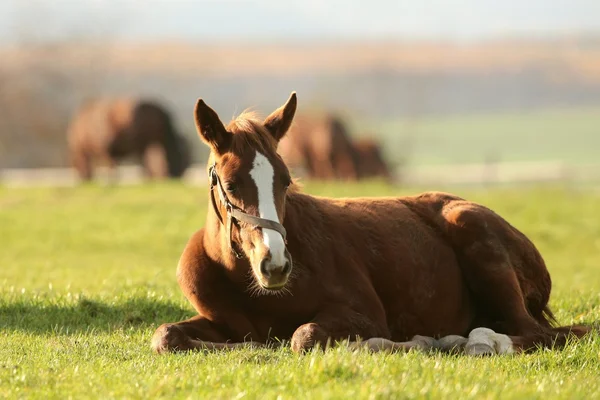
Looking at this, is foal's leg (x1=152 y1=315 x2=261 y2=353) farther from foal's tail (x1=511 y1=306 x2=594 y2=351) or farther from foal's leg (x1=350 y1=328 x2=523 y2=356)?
foal's tail (x1=511 y1=306 x2=594 y2=351)

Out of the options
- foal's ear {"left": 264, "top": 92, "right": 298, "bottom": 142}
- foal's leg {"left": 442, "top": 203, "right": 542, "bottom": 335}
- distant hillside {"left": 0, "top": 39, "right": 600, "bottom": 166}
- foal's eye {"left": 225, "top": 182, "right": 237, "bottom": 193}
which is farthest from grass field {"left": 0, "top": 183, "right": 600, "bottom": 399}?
distant hillside {"left": 0, "top": 39, "right": 600, "bottom": 166}

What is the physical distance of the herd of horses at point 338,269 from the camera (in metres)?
7.25

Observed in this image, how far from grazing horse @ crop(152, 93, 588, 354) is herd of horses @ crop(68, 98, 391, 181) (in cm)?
2491

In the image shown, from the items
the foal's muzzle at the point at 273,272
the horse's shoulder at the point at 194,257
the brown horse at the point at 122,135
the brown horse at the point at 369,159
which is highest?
the foal's muzzle at the point at 273,272

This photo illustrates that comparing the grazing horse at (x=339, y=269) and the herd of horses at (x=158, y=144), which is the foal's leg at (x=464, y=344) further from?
the herd of horses at (x=158, y=144)

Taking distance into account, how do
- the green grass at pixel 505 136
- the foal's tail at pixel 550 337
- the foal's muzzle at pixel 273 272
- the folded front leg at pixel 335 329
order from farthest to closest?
the green grass at pixel 505 136 < the foal's tail at pixel 550 337 < the folded front leg at pixel 335 329 < the foal's muzzle at pixel 273 272

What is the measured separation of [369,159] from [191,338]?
3267cm

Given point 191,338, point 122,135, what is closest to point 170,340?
point 191,338

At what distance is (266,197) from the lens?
280 inches

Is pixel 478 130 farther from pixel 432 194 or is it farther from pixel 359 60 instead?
pixel 432 194

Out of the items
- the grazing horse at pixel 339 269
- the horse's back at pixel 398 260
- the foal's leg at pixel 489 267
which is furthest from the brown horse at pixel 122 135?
the foal's leg at pixel 489 267

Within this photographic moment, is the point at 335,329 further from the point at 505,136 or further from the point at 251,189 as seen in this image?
the point at 505,136

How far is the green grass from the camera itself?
295ft

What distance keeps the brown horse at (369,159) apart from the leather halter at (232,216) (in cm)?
3059
